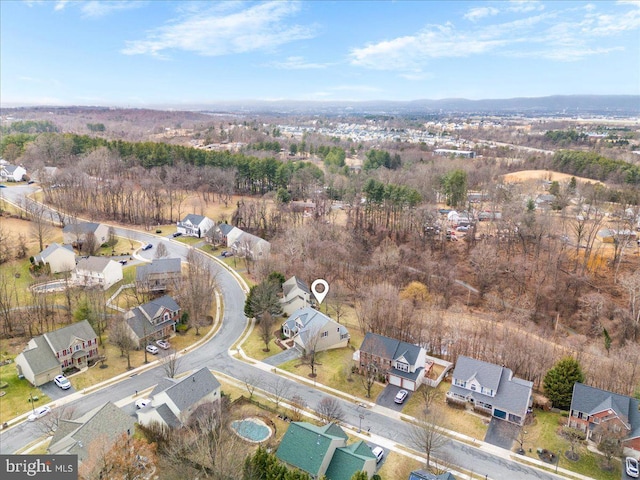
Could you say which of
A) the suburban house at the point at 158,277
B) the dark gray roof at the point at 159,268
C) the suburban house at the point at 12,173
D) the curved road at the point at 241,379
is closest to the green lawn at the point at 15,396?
the curved road at the point at 241,379

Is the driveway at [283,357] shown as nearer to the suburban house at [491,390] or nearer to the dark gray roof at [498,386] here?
the suburban house at [491,390]

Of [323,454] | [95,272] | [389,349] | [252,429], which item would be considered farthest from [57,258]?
[323,454]

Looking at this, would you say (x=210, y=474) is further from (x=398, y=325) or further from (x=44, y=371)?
(x=398, y=325)

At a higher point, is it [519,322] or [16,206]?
[16,206]

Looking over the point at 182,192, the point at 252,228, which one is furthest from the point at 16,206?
the point at 252,228

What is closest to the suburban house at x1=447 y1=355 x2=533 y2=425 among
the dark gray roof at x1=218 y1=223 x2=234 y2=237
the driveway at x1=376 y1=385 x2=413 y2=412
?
the driveway at x1=376 y1=385 x2=413 y2=412

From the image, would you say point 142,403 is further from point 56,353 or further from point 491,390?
point 491,390
